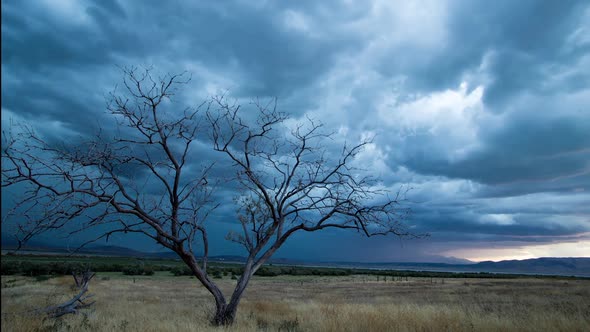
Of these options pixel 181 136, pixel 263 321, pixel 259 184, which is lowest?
pixel 263 321

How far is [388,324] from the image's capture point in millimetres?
12023

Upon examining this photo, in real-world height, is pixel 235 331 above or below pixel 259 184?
below

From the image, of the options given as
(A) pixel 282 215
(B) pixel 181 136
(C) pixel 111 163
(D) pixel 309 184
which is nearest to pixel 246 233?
(A) pixel 282 215

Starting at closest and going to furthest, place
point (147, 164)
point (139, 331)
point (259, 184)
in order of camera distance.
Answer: point (139, 331), point (147, 164), point (259, 184)

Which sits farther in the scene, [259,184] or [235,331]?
[259,184]

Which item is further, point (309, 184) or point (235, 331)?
point (309, 184)

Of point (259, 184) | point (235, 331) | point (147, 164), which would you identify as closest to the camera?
point (235, 331)

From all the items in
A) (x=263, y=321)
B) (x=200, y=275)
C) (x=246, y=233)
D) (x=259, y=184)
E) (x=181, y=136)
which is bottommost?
(x=263, y=321)

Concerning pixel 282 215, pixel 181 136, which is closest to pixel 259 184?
pixel 282 215

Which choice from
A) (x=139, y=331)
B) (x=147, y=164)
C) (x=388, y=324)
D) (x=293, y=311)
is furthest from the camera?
(x=293, y=311)

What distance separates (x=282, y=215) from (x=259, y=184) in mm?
1431

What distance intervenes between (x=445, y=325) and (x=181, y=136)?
32.4 feet

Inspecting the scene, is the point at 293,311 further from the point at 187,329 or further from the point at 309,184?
the point at 187,329

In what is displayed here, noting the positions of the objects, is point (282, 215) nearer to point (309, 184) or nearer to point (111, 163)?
point (309, 184)
